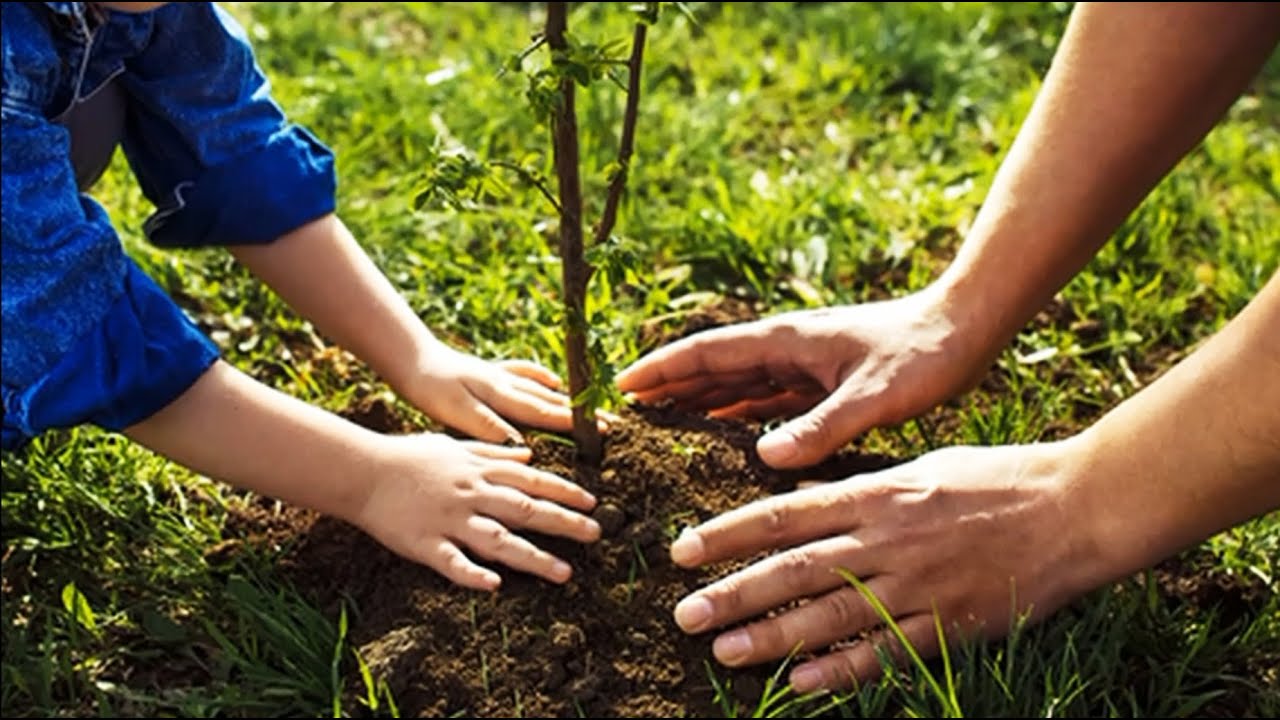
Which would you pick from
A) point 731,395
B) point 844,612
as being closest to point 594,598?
point 844,612

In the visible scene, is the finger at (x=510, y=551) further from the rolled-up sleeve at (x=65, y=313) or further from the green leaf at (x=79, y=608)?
the green leaf at (x=79, y=608)

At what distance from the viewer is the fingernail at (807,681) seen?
216cm

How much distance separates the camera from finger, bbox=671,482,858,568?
Result: 2277 millimetres

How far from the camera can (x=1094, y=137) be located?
7.86ft

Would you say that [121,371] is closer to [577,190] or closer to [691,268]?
[577,190]

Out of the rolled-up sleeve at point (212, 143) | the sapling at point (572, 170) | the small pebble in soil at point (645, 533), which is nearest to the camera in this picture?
the sapling at point (572, 170)

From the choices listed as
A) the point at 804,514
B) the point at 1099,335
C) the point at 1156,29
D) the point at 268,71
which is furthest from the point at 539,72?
the point at 268,71

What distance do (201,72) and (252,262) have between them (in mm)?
338

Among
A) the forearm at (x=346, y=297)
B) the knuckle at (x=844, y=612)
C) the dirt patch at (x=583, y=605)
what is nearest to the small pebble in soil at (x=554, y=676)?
the dirt patch at (x=583, y=605)

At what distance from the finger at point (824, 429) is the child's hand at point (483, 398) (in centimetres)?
34

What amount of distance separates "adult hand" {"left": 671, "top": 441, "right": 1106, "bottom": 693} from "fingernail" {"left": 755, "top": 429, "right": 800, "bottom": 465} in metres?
0.21

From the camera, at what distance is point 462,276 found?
3.26m

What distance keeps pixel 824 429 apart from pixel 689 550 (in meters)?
0.33

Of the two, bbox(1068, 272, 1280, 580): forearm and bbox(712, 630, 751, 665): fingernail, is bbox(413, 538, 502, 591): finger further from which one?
bbox(1068, 272, 1280, 580): forearm
